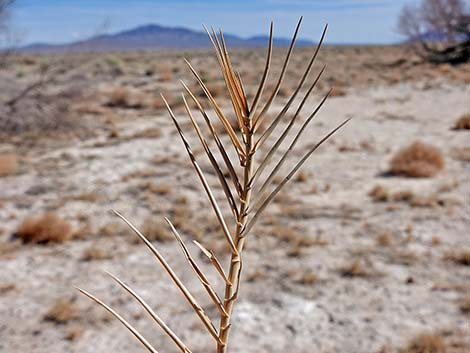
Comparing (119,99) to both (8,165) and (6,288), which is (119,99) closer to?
(8,165)

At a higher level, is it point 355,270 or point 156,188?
point 355,270

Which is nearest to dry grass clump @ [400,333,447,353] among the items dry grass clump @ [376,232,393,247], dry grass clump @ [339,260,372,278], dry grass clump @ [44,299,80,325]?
dry grass clump @ [339,260,372,278]

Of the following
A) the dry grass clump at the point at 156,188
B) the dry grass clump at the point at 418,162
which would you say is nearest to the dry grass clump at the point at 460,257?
the dry grass clump at the point at 418,162

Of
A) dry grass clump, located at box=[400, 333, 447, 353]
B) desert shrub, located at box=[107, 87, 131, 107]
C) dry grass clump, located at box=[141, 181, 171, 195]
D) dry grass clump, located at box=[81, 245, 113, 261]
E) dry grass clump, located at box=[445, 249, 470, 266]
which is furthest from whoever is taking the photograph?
desert shrub, located at box=[107, 87, 131, 107]

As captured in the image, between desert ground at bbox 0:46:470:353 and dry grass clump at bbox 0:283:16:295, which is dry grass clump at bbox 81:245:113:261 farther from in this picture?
dry grass clump at bbox 0:283:16:295

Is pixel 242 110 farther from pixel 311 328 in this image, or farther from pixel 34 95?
pixel 34 95

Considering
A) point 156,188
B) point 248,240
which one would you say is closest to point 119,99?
point 156,188
